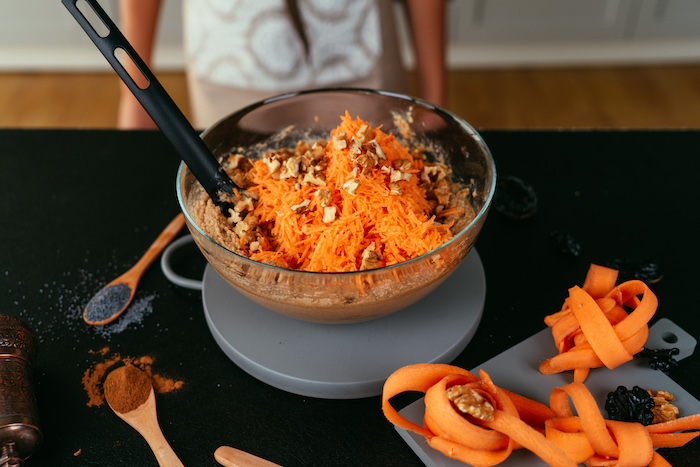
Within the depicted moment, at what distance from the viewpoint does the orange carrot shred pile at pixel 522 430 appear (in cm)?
69

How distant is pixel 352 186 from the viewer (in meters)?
0.84

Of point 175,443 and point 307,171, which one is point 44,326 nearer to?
point 175,443

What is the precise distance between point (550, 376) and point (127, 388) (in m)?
0.61

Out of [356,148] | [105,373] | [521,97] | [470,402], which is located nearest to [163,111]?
[356,148]

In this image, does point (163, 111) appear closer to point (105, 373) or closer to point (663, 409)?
point (105, 373)

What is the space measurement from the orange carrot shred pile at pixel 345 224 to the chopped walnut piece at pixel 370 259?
12mm

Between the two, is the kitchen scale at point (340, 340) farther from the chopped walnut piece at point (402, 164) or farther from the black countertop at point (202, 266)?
the chopped walnut piece at point (402, 164)

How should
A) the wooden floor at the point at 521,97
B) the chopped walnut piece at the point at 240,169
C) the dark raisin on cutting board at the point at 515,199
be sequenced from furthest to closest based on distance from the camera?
the wooden floor at the point at 521,97 → the dark raisin on cutting board at the point at 515,199 → the chopped walnut piece at the point at 240,169

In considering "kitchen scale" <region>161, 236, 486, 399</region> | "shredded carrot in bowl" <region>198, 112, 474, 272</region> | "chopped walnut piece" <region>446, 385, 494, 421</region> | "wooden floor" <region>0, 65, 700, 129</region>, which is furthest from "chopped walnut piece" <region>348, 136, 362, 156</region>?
"wooden floor" <region>0, 65, 700, 129</region>

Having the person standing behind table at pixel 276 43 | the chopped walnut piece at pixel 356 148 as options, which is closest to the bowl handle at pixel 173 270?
the chopped walnut piece at pixel 356 148

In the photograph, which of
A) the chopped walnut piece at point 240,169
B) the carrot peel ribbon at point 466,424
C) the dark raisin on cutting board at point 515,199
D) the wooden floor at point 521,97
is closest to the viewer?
the carrot peel ribbon at point 466,424

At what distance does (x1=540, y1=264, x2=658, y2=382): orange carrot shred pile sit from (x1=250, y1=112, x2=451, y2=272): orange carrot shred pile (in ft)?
0.70

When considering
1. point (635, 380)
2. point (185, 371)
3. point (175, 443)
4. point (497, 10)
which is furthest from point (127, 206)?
point (497, 10)

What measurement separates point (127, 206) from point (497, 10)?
265 cm
